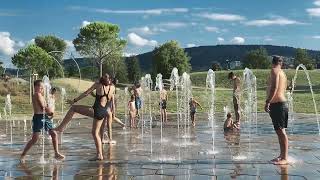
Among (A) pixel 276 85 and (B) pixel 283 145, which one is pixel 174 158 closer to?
(B) pixel 283 145

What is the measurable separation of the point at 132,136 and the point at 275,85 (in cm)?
650

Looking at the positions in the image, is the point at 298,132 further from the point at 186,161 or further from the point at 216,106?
the point at 216,106

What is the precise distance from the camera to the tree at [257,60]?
12712 centimetres

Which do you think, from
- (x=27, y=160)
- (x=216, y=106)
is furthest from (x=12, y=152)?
(x=216, y=106)

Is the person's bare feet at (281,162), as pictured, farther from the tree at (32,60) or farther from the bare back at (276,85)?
the tree at (32,60)

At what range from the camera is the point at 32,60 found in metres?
58.1

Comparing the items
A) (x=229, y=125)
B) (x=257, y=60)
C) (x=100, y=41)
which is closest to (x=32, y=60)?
(x=100, y=41)

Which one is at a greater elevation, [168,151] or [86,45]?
[86,45]

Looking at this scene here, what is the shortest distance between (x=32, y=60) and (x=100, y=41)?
2731cm

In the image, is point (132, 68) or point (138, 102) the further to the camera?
point (132, 68)

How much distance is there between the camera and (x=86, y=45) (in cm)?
8562

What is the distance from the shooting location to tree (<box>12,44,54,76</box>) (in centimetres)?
5841

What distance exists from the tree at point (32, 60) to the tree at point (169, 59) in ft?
116

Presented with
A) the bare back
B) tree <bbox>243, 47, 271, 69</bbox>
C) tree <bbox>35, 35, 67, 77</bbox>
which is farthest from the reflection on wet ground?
tree <bbox>243, 47, 271, 69</bbox>
